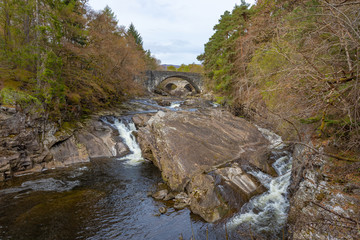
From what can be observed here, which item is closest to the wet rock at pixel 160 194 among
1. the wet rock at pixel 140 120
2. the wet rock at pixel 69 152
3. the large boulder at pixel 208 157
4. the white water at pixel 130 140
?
the large boulder at pixel 208 157

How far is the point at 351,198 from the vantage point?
4.14 meters

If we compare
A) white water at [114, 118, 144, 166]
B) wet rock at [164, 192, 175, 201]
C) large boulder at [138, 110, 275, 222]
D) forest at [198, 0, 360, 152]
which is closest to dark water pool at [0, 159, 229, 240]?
wet rock at [164, 192, 175, 201]

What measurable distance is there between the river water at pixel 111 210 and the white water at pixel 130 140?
83.2 inches

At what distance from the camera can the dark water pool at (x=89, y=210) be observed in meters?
5.86

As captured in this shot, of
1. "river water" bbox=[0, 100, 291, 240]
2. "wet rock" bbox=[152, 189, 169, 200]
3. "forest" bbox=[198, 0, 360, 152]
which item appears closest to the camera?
"forest" bbox=[198, 0, 360, 152]

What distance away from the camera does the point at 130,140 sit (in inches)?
543

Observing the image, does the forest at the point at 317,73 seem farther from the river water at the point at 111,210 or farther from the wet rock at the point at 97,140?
the wet rock at the point at 97,140

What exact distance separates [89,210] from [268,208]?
6409 mm

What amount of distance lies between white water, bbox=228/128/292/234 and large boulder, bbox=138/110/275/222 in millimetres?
294

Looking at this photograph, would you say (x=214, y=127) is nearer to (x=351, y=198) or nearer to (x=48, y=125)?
(x=351, y=198)

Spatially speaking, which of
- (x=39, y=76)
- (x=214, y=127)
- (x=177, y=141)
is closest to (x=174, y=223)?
(x=177, y=141)

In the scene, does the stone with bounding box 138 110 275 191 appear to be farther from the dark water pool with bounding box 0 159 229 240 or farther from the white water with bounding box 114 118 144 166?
the dark water pool with bounding box 0 159 229 240

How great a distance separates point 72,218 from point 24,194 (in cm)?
300

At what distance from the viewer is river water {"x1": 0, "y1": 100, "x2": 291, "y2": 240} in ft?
19.1
